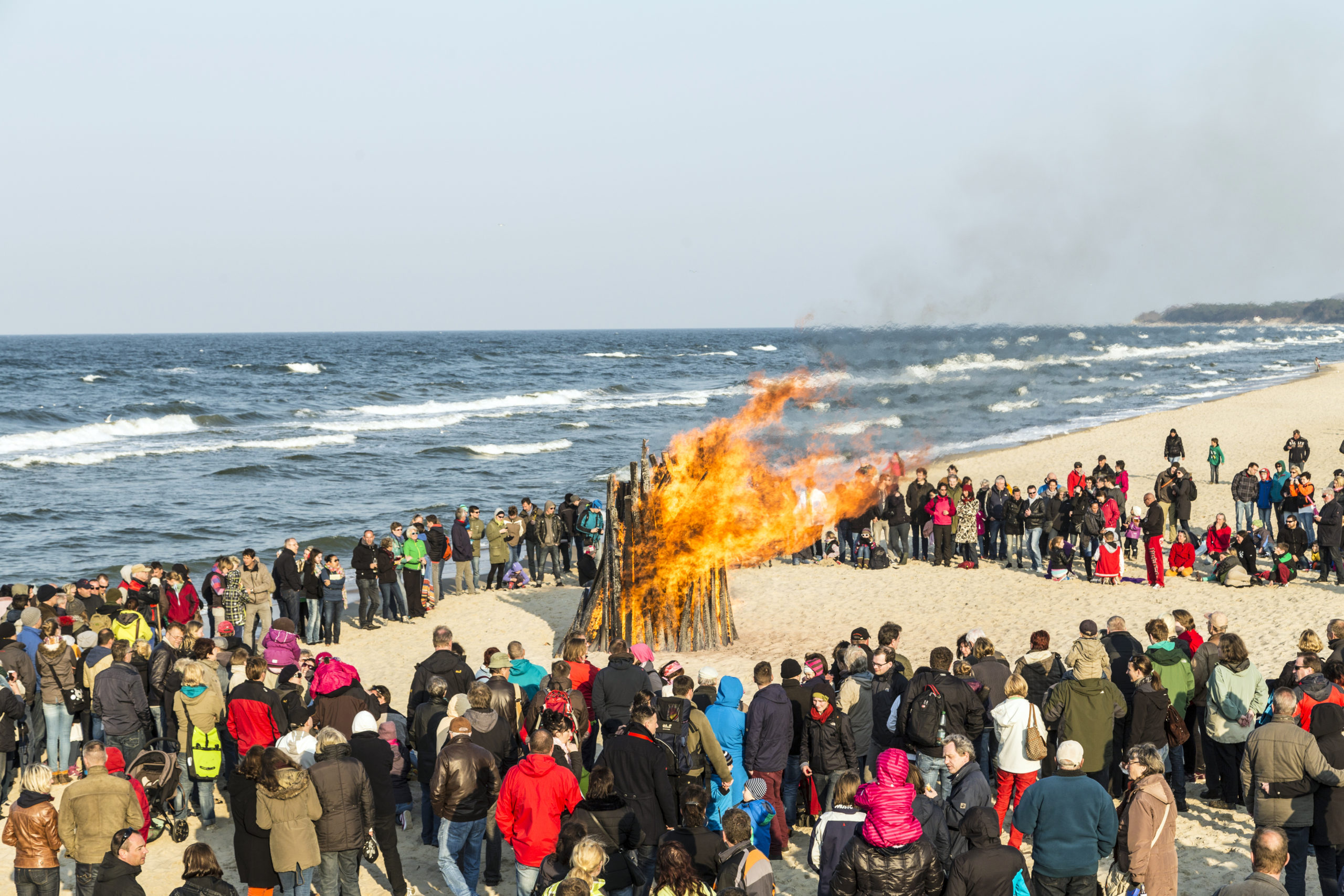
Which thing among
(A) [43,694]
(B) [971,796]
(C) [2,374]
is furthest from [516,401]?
(B) [971,796]

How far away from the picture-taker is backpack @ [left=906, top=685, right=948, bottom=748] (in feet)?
28.5

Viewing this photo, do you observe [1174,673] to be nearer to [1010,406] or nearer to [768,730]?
[768,730]

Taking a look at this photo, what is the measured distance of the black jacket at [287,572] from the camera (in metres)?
16.8

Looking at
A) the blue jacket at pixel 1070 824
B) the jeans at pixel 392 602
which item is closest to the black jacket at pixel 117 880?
the blue jacket at pixel 1070 824

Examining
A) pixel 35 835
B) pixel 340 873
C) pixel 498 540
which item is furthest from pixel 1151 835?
pixel 498 540

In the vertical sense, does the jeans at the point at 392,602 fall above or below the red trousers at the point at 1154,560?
below

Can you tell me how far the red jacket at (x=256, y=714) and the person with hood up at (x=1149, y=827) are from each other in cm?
664

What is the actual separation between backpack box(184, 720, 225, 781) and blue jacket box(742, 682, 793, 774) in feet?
15.8

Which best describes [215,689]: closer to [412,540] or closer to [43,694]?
[43,694]

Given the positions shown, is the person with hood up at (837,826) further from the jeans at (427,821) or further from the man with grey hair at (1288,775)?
the jeans at (427,821)

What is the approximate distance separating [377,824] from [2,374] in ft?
288

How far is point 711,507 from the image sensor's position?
15930mm

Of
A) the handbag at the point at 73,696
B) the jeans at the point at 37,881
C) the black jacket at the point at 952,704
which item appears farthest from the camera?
Answer: the handbag at the point at 73,696

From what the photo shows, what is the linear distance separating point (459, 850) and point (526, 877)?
91 cm
